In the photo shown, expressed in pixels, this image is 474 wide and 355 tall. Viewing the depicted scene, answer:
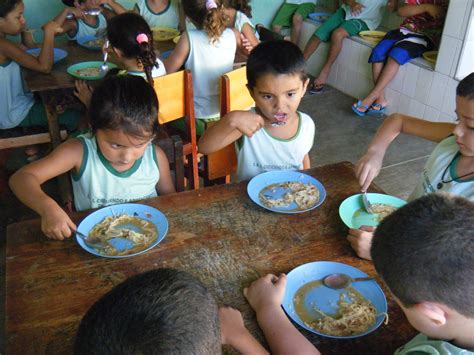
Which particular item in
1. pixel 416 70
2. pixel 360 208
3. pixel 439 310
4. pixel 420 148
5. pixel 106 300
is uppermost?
pixel 106 300

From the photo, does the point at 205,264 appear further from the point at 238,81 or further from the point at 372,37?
the point at 372,37

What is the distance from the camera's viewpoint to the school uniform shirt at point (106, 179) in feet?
5.73

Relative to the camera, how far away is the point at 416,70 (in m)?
4.42

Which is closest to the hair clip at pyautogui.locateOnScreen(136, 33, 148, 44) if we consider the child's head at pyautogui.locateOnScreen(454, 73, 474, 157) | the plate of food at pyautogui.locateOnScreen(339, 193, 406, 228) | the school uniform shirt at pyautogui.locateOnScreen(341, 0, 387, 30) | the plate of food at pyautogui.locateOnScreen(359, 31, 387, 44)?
the plate of food at pyautogui.locateOnScreen(339, 193, 406, 228)

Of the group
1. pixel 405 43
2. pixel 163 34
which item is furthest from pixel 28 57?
pixel 405 43

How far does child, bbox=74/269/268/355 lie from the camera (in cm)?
64

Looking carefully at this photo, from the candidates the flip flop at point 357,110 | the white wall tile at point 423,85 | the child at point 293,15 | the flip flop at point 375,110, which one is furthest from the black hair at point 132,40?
the child at point 293,15

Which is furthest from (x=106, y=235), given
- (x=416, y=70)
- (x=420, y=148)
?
(x=416, y=70)

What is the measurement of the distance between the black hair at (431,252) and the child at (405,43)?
392 centimetres

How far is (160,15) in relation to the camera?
431 cm

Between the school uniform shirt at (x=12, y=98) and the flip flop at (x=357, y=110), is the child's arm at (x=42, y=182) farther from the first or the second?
the flip flop at (x=357, y=110)

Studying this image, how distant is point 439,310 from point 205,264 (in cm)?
65

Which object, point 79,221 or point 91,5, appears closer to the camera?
point 79,221

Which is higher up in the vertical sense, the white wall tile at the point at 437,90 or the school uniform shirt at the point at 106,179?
the school uniform shirt at the point at 106,179
